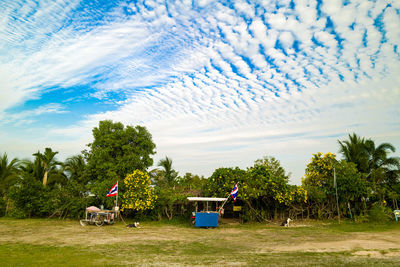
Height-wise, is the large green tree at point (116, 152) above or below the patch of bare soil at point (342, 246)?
above

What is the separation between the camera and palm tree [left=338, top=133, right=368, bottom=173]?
2312cm

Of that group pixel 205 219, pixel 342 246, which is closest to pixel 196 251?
pixel 342 246

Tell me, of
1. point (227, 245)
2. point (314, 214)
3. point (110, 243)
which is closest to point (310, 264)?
point (227, 245)

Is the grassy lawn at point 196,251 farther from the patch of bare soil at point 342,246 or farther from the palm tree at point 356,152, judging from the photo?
the palm tree at point 356,152

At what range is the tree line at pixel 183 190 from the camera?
17672mm

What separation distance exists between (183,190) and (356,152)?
1637 centimetres

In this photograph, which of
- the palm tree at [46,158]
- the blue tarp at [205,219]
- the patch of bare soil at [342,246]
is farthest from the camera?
the palm tree at [46,158]

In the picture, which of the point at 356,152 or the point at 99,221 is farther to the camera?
the point at 356,152

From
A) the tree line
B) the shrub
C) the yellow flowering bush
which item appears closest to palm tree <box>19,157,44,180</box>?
the tree line

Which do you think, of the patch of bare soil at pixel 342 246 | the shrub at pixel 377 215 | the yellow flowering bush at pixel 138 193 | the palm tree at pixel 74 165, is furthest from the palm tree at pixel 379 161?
the palm tree at pixel 74 165

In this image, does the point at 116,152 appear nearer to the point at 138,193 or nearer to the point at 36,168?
the point at 138,193

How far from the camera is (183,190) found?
2205cm

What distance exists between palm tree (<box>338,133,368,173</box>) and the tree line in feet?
3.21

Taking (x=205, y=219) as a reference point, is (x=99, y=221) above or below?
below
